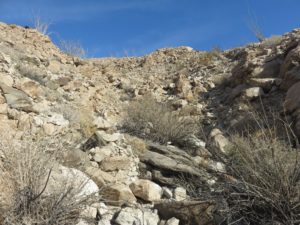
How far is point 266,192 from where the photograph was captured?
421 cm

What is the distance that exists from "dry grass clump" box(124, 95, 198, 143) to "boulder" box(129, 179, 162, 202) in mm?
2212

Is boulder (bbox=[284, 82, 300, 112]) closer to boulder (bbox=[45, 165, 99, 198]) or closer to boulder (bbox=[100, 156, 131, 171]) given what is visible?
boulder (bbox=[100, 156, 131, 171])

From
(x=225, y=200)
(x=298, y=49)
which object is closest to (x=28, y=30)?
(x=298, y=49)

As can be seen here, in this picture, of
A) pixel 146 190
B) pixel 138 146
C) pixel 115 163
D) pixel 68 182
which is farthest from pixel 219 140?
pixel 68 182

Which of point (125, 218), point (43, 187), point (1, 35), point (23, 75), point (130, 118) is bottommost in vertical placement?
point (125, 218)

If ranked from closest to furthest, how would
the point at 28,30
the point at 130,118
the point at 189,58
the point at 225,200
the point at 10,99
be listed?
the point at 225,200 → the point at 10,99 → the point at 130,118 → the point at 28,30 → the point at 189,58

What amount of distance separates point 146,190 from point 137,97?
5698 millimetres

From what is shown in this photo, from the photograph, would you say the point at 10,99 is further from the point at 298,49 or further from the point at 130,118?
the point at 298,49

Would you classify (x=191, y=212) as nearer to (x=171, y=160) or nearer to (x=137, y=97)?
(x=171, y=160)

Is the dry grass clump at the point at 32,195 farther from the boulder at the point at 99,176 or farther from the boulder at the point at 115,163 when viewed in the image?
the boulder at the point at 115,163

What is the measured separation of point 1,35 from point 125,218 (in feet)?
27.3

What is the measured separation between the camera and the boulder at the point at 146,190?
5223mm

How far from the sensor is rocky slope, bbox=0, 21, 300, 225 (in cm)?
506

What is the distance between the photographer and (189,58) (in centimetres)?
1449
